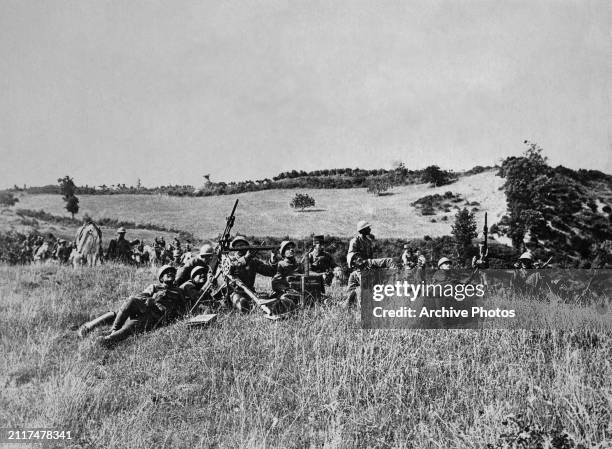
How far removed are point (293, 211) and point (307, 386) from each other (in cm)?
1065

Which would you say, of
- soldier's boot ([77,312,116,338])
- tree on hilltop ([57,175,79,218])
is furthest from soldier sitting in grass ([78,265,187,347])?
tree on hilltop ([57,175,79,218])

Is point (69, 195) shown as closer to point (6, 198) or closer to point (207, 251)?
point (6, 198)

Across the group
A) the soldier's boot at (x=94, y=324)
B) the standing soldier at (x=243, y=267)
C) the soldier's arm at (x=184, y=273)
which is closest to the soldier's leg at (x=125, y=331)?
the soldier's boot at (x=94, y=324)

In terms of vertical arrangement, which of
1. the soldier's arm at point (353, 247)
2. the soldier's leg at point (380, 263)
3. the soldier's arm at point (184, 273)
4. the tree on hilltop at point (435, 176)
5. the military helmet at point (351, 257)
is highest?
the tree on hilltop at point (435, 176)

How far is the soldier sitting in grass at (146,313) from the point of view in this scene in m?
7.70

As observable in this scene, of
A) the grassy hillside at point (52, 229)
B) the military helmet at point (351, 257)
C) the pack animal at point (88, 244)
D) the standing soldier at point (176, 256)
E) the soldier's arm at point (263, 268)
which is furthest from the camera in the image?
the pack animal at point (88, 244)

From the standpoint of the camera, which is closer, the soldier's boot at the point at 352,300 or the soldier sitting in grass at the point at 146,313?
the soldier sitting in grass at the point at 146,313

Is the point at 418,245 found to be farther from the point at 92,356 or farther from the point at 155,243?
the point at 92,356

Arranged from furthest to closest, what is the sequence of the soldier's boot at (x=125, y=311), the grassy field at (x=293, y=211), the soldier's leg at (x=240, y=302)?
the grassy field at (x=293, y=211)
the soldier's leg at (x=240, y=302)
the soldier's boot at (x=125, y=311)

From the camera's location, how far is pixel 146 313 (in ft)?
26.6

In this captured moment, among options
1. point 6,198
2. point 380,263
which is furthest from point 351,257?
point 6,198

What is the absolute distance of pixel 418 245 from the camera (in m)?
14.6

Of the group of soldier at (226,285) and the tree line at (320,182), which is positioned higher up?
the tree line at (320,182)

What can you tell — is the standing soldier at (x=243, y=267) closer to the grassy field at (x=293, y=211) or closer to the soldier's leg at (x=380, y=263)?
the soldier's leg at (x=380, y=263)
